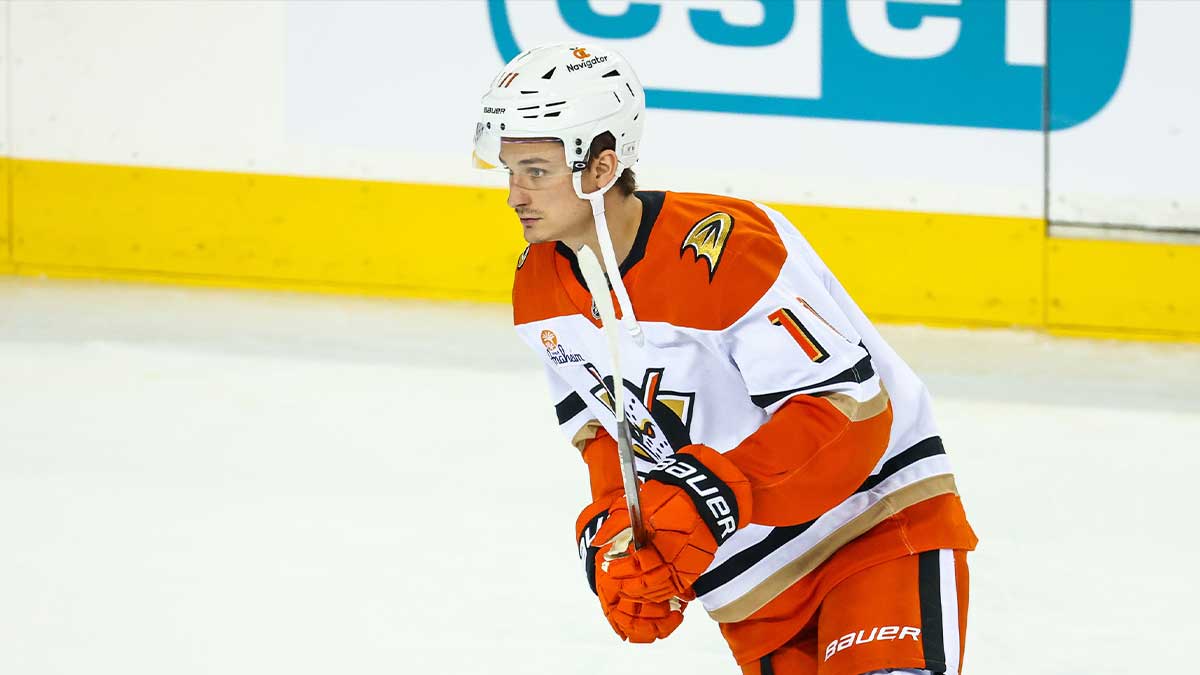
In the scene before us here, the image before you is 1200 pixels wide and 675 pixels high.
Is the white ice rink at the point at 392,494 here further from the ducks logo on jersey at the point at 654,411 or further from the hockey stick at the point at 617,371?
the hockey stick at the point at 617,371

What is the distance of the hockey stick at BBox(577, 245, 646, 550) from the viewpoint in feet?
6.30

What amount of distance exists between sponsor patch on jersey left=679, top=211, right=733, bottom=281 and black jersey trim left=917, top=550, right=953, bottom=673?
1.59 ft

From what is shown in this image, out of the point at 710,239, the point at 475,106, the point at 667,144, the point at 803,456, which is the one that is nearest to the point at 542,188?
the point at 710,239

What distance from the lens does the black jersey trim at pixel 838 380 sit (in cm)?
197

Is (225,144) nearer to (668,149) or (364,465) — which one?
(668,149)

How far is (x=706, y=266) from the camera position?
203cm

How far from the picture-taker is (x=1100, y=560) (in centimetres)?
357

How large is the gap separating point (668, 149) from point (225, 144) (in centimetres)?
149

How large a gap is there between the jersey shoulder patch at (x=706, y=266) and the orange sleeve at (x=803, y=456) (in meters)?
0.15

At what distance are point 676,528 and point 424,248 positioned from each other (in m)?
3.73

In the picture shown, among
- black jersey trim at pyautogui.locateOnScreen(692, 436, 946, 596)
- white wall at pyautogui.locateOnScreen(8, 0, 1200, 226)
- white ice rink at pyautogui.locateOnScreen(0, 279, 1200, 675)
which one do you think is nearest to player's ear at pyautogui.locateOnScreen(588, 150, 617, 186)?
black jersey trim at pyautogui.locateOnScreen(692, 436, 946, 596)

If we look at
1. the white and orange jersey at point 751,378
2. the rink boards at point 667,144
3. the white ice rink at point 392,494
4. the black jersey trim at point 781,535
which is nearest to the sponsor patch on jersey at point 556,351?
the white and orange jersey at point 751,378

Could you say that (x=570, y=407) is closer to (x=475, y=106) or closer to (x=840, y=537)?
(x=840, y=537)

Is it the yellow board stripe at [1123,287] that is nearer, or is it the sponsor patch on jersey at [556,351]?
the sponsor patch on jersey at [556,351]
